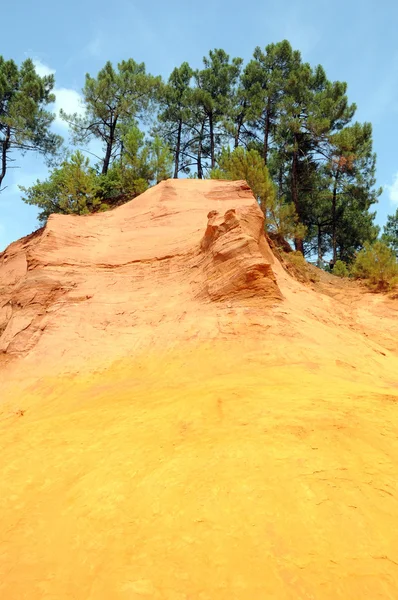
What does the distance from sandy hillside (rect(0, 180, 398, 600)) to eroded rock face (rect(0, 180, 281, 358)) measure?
5 cm

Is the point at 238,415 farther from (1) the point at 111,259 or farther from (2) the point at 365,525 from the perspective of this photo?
(1) the point at 111,259

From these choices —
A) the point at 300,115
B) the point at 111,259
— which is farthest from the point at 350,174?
the point at 111,259

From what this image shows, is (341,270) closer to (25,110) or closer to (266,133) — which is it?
(266,133)

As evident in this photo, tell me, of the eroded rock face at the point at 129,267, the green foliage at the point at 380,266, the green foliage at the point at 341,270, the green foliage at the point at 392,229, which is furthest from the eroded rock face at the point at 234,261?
the green foliage at the point at 392,229

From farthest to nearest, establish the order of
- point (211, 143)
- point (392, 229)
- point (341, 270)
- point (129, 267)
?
point (392, 229), point (211, 143), point (341, 270), point (129, 267)

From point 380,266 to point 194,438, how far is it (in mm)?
13542

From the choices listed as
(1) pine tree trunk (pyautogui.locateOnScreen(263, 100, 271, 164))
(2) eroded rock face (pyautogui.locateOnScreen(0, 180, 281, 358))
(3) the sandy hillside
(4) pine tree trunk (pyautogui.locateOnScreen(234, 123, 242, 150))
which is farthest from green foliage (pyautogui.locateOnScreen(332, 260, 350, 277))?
(4) pine tree trunk (pyautogui.locateOnScreen(234, 123, 242, 150))

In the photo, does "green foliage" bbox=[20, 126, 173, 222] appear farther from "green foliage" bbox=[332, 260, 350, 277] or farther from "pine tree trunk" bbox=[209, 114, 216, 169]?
"green foliage" bbox=[332, 260, 350, 277]

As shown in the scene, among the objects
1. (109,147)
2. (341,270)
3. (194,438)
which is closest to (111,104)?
(109,147)

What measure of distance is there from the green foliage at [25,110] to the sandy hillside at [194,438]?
14.7 m

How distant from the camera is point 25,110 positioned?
19469mm

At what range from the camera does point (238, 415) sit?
3.48 m

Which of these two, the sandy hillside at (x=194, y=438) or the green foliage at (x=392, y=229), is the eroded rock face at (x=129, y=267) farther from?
the green foliage at (x=392, y=229)

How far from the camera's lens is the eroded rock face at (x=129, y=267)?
6.68 metres
